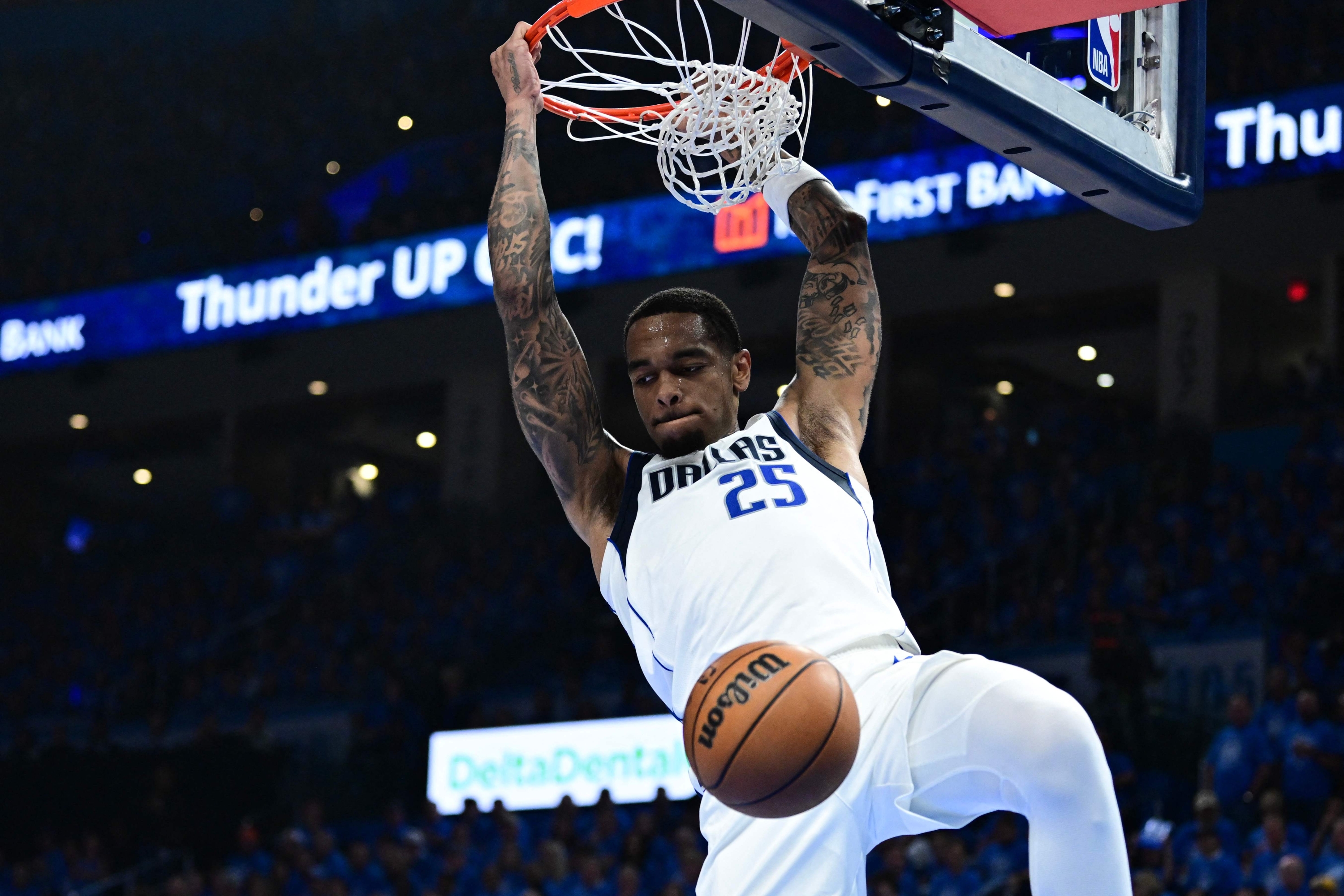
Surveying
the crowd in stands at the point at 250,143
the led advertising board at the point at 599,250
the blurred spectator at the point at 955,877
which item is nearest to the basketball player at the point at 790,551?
the blurred spectator at the point at 955,877

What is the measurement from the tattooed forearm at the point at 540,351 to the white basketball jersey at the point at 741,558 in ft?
0.53

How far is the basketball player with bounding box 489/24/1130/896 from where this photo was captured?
2867mm

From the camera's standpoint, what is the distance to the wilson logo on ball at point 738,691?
2.86 metres

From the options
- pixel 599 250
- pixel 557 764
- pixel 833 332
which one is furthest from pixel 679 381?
pixel 599 250

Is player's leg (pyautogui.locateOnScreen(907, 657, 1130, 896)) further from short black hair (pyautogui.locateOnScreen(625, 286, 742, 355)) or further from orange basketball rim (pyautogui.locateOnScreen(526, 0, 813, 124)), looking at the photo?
orange basketball rim (pyautogui.locateOnScreen(526, 0, 813, 124))

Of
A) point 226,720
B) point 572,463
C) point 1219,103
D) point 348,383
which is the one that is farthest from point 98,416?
point 572,463

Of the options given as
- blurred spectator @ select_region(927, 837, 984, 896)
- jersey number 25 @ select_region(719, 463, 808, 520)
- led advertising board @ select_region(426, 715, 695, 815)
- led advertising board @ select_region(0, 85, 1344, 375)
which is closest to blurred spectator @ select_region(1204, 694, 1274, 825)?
blurred spectator @ select_region(927, 837, 984, 896)

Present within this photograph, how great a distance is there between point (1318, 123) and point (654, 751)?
7.18 metres

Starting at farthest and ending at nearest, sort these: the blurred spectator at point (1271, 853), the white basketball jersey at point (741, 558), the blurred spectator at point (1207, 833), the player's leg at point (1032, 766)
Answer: the blurred spectator at point (1207, 833) → the blurred spectator at point (1271, 853) → the white basketball jersey at point (741, 558) → the player's leg at point (1032, 766)

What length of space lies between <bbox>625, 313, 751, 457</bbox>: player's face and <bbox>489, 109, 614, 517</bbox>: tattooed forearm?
0.56ft

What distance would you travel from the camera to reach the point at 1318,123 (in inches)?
479

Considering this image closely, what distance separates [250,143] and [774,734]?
690 inches

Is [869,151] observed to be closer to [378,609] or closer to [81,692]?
[378,609]

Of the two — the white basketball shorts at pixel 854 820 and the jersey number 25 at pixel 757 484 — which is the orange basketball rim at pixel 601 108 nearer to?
the jersey number 25 at pixel 757 484
